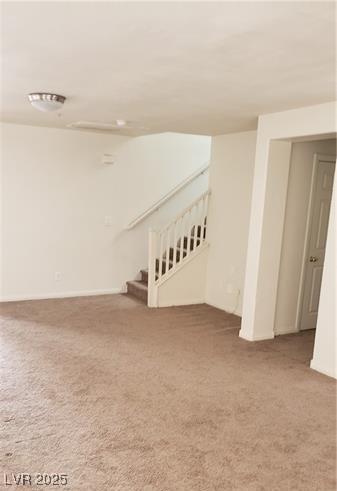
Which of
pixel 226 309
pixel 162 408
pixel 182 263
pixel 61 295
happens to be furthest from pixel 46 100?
pixel 226 309

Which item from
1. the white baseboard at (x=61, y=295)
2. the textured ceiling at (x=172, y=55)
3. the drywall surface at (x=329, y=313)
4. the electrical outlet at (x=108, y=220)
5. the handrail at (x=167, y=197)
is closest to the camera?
the textured ceiling at (x=172, y=55)

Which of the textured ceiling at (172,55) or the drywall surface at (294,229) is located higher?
the textured ceiling at (172,55)

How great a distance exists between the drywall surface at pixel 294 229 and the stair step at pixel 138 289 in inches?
72.7

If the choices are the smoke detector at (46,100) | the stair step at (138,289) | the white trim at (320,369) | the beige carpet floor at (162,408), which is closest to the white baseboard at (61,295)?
the stair step at (138,289)

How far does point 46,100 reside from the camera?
3348 millimetres

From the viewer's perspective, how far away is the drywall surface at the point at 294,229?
14.1ft

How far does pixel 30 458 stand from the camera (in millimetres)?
2262

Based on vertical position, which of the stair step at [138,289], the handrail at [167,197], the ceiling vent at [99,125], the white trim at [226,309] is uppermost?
the ceiling vent at [99,125]

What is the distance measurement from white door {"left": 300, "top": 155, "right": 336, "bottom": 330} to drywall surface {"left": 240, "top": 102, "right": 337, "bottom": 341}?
0.52 meters

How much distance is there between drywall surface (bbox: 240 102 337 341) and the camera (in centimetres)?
395

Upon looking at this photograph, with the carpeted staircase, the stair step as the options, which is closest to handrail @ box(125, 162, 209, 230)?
the carpeted staircase

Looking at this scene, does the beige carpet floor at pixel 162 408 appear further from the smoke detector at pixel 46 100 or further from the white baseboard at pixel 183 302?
the smoke detector at pixel 46 100

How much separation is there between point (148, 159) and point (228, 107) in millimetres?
2538

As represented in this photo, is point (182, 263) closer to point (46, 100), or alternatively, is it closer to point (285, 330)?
point (285, 330)
